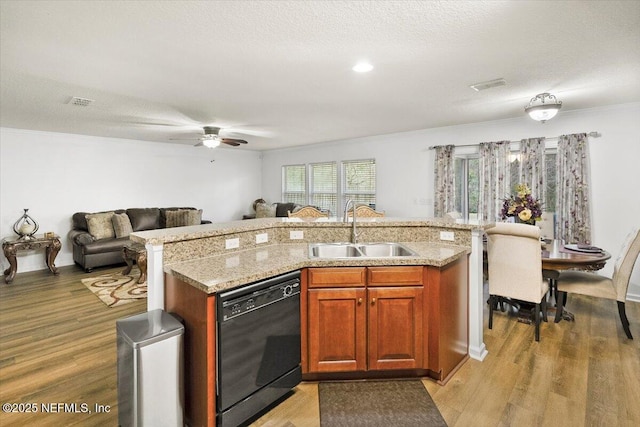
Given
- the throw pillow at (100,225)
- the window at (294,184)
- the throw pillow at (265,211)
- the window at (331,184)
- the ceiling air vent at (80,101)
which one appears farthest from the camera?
the window at (294,184)

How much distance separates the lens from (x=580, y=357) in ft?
8.87

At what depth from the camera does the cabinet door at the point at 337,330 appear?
2.26 meters

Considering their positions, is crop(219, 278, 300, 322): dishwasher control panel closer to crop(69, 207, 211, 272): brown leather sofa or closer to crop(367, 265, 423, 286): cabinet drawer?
crop(367, 265, 423, 286): cabinet drawer

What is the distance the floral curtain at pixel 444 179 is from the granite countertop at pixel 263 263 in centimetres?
309

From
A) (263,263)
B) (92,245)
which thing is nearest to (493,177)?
(263,263)

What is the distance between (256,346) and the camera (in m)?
1.96

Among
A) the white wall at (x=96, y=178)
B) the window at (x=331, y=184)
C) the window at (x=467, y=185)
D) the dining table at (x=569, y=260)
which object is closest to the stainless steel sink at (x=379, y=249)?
the dining table at (x=569, y=260)

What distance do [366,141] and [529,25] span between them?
4.75 metres

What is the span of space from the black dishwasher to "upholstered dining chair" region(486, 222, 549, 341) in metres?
2.06

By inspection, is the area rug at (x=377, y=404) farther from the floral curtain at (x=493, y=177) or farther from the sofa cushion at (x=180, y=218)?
the sofa cushion at (x=180, y=218)

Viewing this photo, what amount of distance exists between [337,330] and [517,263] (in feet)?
6.34

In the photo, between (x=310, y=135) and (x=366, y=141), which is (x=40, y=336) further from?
(x=366, y=141)

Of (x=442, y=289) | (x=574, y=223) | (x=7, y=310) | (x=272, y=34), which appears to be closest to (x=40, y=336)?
(x=7, y=310)

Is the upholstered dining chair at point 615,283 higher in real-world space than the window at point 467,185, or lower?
lower
